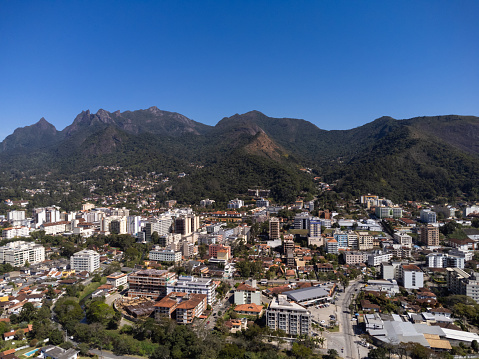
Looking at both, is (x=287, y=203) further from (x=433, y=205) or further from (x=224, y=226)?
(x=433, y=205)

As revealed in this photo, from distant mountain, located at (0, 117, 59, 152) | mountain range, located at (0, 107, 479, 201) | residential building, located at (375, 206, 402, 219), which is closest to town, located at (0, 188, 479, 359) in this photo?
residential building, located at (375, 206, 402, 219)


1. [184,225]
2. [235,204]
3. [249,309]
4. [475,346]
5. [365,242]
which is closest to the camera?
[475,346]

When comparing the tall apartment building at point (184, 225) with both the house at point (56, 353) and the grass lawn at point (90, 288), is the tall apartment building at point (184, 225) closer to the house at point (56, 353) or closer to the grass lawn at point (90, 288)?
the grass lawn at point (90, 288)

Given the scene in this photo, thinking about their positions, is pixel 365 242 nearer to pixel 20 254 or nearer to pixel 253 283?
pixel 253 283

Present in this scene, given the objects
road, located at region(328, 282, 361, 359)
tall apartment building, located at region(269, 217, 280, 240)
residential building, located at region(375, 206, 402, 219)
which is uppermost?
residential building, located at region(375, 206, 402, 219)

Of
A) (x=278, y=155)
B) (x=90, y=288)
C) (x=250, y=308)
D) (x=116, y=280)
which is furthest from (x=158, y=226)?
(x=278, y=155)

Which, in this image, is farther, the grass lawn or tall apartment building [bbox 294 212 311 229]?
tall apartment building [bbox 294 212 311 229]

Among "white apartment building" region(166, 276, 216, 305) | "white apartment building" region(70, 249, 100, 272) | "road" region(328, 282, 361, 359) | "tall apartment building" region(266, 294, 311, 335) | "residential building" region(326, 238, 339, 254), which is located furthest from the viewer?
"residential building" region(326, 238, 339, 254)

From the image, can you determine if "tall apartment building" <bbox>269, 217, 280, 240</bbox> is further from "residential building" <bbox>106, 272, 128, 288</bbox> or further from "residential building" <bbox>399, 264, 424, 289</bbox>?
"residential building" <bbox>106, 272, 128, 288</bbox>
